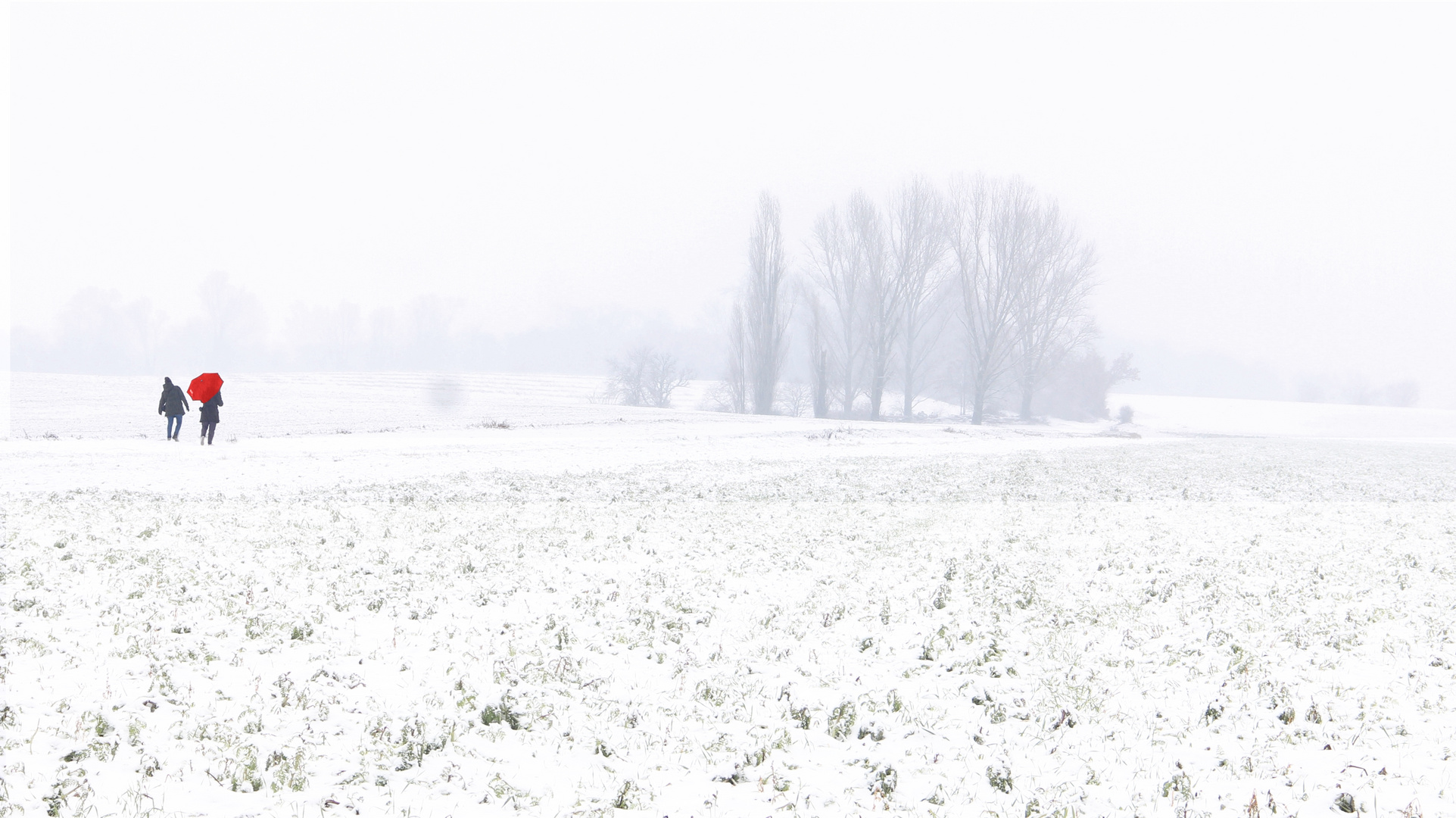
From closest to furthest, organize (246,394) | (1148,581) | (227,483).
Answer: (1148,581) → (227,483) → (246,394)

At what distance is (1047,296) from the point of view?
2286 inches

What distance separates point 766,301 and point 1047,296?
796 inches

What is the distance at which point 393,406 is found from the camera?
167 feet

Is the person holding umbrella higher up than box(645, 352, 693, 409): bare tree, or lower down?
lower down

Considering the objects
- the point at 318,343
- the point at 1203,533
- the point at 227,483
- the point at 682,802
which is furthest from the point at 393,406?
the point at 318,343

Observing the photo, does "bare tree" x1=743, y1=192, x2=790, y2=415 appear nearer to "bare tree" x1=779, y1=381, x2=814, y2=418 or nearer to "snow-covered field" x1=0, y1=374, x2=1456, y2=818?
"bare tree" x1=779, y1=381, x2=814, y2=418

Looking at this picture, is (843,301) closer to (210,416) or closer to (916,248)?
(916,248)

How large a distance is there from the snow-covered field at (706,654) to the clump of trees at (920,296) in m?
41.3

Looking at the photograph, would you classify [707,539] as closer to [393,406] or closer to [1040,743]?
[1040,743]

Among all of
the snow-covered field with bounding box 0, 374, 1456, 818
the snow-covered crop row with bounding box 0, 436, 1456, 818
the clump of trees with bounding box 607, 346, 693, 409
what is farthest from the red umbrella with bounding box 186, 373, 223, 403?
the clump of trees with bounding box 607, 346, 693, 409

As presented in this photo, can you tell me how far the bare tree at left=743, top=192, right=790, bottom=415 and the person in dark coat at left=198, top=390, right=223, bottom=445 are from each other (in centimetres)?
3779

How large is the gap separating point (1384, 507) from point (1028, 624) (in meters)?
14.4

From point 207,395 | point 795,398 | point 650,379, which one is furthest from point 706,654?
point 650,379

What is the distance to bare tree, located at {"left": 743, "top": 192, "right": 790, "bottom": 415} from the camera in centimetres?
5803
